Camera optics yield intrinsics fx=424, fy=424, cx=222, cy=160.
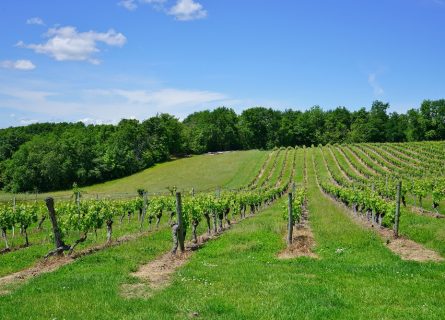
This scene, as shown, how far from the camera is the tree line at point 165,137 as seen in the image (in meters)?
102

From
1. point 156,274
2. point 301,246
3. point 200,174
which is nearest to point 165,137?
point 200,174

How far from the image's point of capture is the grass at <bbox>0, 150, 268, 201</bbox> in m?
84.4

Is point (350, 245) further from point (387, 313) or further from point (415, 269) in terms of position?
point (387, 313)

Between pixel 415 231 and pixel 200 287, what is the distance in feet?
50.5

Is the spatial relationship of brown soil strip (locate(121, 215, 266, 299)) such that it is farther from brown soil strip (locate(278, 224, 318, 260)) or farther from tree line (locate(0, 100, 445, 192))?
tree line (locate(0, 100, 445, 192))

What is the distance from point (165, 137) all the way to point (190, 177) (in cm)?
3829

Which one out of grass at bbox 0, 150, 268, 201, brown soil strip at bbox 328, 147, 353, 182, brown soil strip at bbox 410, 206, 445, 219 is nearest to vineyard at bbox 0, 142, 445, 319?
brown soil strip at bbox 410, 206, 445, 219

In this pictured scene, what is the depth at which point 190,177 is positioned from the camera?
3674 inches

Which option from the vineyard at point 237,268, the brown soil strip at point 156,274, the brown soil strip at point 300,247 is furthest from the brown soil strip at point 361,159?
the brown soil strip at point 156,274

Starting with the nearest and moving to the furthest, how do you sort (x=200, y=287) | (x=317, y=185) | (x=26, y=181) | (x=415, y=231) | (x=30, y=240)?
(x=200, y=287) < (x=415, y=231) < (x=30, y=240) < (x=317, y=185) < (x=26, y=181)

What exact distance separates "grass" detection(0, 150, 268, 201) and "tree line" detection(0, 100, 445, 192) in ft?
19.9

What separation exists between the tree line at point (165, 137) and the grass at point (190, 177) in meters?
6.05

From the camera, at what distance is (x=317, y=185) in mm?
68688

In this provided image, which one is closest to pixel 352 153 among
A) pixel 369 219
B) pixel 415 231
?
pixel 369 219
